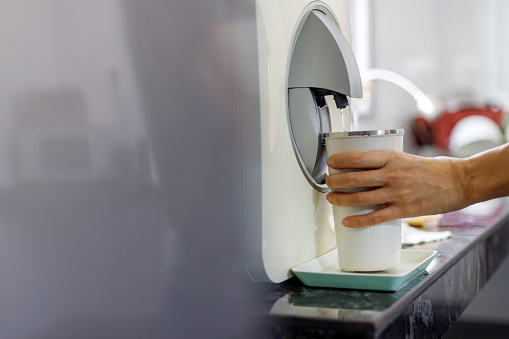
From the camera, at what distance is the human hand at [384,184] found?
0.57 meters

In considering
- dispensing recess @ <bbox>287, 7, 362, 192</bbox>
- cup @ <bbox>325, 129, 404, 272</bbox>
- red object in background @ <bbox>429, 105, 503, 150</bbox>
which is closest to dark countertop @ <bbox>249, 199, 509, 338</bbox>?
cup @ <bbox>325, 129, 404, 272</bbox>

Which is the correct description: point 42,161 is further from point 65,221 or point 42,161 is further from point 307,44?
point 307,44

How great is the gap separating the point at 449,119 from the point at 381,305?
4012mm

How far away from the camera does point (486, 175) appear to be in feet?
2.45

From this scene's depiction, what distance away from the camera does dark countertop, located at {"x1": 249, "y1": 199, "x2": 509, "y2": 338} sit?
0.49 metres

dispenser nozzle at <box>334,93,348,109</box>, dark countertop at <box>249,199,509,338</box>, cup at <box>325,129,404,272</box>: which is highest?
dispenser nozzle at <box>334,93,348,109</box>

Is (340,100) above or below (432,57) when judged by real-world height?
below

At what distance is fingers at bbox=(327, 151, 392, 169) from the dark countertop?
13 centimetres

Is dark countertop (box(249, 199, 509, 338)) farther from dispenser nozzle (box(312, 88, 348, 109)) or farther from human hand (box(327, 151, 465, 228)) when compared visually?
dispenser nozzle (box(312, 88, 348, 109))

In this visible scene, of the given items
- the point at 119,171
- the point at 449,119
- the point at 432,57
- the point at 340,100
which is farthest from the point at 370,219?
the point at 432,57

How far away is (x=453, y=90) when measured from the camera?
4.70 m

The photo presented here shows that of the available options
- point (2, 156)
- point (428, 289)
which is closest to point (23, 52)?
point (2, 156)

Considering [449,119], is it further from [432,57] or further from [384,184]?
[384,184]

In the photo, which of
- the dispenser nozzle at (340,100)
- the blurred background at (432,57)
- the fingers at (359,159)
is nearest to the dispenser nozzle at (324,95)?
the dispenser nozzle at (340,100)
